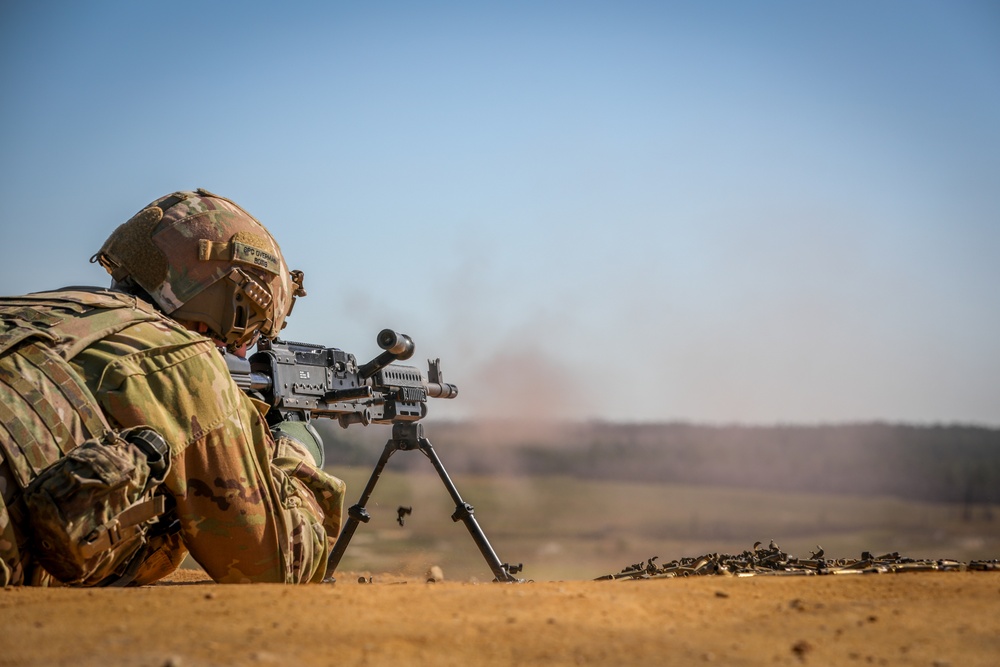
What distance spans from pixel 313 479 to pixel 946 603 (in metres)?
2.63

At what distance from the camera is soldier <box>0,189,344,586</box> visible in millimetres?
3520

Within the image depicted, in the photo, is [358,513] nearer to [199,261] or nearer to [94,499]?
[199,261]

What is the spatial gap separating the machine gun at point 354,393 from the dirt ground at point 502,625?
3.48 meters

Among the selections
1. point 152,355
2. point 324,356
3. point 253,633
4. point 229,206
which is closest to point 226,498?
point 152,355

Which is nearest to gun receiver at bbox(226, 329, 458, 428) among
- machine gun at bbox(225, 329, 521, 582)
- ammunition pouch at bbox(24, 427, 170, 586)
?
machine gun at bbox(225, 329, 521, 582)

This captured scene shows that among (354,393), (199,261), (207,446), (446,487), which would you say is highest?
(199,261)

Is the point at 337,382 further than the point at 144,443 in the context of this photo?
Yes

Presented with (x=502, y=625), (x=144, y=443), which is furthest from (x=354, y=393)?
(x=502, y=625)

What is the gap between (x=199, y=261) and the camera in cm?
462

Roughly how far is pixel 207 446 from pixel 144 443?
1.01 ft

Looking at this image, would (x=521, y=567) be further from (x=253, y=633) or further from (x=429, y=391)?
(x=253, y=633)

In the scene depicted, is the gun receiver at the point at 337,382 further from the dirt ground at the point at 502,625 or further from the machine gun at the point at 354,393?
the dirt ground at the point at 502,625

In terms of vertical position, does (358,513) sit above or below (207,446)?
below

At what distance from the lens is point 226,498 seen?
A: 392cm
